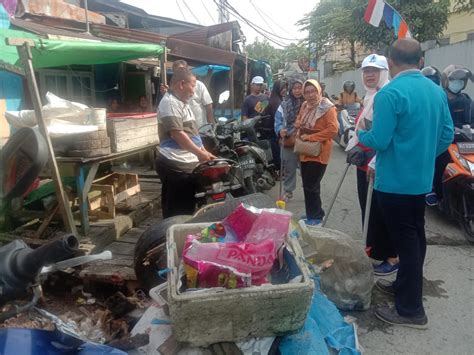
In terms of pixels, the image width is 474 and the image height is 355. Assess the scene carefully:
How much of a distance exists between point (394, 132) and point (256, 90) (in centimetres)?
550

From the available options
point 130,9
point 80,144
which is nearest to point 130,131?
point 80,144

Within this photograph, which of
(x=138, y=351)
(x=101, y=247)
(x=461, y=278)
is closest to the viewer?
(x=138, y=351)

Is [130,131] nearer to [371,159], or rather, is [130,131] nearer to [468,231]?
[371,159]

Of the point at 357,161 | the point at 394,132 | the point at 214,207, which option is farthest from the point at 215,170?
the point at 394,132

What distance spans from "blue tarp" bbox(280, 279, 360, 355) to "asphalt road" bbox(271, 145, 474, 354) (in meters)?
0.33

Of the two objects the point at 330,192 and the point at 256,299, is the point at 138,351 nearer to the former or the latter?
the point at 256,299

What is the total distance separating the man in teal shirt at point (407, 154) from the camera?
2.69 metres

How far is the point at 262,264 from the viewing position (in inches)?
74.8

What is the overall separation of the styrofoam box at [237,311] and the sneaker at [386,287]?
1.71 meters

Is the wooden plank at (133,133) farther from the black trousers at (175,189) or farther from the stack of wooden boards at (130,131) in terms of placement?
the black trousers at (175,189)

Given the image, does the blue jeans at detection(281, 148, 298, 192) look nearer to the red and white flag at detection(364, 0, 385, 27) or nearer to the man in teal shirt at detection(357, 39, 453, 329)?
the man in teal shirt at detection(357, 39, 453, 329)

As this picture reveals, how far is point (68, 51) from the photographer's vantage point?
3707 mm

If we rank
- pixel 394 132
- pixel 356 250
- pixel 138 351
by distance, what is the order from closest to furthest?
1. pixel 138 351
2. pixel 394 132
3. pixel 356 250

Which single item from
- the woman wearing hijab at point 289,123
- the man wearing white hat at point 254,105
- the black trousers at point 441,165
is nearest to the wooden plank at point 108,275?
the woman wearing hijab at point 289,123
